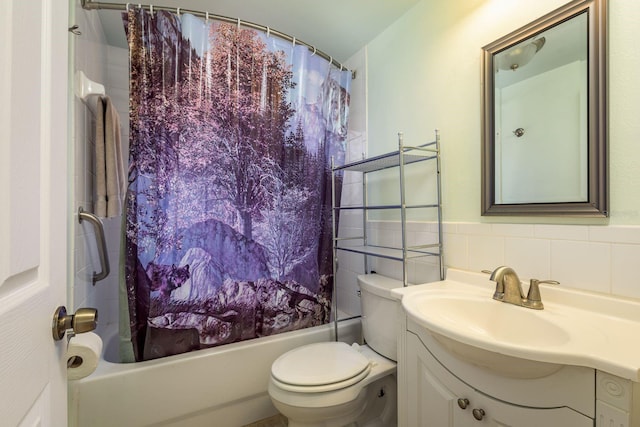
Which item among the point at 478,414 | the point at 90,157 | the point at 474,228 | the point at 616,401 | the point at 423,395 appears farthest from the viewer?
the point at 90,157

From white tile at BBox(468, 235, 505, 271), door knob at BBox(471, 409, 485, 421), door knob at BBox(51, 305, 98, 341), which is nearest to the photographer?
door knob at BBox(51, 305, 98, 341)

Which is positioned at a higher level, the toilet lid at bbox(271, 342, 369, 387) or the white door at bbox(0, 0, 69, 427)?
the white door at bbox(0, 0, 69, 427)

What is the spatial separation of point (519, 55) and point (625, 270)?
2.74 ft

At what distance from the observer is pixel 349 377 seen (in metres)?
1.18

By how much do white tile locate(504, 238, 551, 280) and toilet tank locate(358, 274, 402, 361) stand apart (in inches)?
20.3

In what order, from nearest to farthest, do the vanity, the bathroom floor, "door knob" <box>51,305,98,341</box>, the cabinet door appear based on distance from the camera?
"door knob" <box>51,305,98,341</box>, the vanity, the cabinet door, the bathroom floor

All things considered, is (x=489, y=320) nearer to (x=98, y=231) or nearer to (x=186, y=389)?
(x=186, y=389)

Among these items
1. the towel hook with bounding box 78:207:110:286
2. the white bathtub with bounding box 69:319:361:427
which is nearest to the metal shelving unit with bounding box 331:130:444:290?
the white bathtub with bounding box 69:319:361:427

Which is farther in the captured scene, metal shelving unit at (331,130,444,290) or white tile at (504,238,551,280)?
metal shelving unit at (331,130,444,290)

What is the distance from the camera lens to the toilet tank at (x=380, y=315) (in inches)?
52.6

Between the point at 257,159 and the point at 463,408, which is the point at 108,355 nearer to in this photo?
the point at 257,159

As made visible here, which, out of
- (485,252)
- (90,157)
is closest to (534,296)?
(485,252)

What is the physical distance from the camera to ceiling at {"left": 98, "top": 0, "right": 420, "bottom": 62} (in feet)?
4.89

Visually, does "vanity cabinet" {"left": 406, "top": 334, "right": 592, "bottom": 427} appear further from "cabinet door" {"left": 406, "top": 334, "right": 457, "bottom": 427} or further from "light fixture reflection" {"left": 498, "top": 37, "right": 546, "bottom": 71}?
"light fixture reflection" {"left": 498, "top": 37, "right": 546, "bottom": 71}
